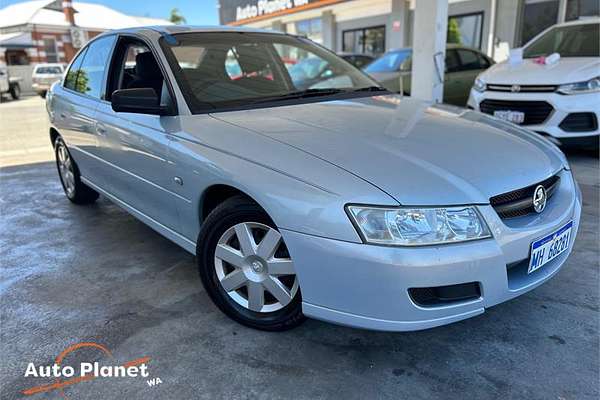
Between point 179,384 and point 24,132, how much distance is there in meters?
9.64

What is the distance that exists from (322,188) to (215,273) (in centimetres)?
83

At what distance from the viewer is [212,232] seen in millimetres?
2184

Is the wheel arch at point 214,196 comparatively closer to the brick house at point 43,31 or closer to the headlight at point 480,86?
the headlight at point 480,86

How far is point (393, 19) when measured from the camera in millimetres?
14305

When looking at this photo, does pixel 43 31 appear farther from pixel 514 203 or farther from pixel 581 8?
pixel 514 203

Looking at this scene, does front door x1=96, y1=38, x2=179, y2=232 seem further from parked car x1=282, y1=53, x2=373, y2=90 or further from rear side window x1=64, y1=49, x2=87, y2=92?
parked car x1=282, y1=53, x2=373, y2=90

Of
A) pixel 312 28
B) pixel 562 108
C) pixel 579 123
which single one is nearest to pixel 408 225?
pixel 562 108

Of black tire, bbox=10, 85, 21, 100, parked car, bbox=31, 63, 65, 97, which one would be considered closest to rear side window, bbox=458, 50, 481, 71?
parked car, bbox=31, 63, 65, 97

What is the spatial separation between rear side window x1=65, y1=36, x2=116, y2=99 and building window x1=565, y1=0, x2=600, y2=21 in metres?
10.8

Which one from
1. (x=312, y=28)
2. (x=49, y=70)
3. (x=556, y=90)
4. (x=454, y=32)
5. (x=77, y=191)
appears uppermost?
(x=312, y=28)

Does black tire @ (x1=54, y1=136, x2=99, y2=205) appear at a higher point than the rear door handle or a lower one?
lower

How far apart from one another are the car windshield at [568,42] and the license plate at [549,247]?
425 cm

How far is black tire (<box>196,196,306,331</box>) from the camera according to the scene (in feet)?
6.64

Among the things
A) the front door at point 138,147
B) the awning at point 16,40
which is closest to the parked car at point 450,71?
the front door at point 138,147
